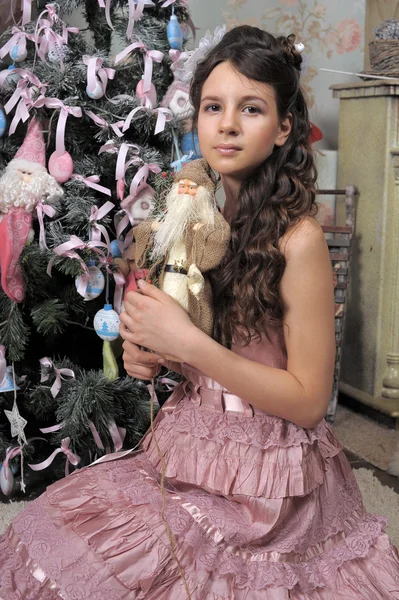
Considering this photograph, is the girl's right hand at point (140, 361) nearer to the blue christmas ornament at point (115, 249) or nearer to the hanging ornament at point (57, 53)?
the blue christmas ornament at point (115, 249)

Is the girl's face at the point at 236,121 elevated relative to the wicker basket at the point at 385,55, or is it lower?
lower

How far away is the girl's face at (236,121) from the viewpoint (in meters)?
1.11

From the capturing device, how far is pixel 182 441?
115 centimetres

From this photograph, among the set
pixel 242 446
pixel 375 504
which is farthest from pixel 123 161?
pixel 375 504

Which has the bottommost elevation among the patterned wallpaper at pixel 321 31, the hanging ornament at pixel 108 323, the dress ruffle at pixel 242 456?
the dress ruffle at pixel 242 456

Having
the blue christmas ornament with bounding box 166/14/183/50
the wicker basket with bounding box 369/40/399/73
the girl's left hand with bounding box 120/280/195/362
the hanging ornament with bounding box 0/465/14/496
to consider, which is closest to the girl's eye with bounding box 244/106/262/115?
the girl's left hand with bounding box 120/280/195/362

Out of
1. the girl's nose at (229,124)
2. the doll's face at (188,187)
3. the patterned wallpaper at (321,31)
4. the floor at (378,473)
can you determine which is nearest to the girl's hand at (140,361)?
the doll's face at (188,187)

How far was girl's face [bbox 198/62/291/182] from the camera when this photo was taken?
111 centimetres

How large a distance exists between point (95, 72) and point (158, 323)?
0.80 metres

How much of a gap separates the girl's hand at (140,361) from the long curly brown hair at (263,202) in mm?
111

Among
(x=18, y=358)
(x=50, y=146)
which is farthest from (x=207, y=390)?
(x=50, y=146)

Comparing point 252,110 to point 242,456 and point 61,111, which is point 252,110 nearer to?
point 242,456

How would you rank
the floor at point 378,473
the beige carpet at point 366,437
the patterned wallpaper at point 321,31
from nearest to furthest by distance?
1. the floor at point 378,473
2. the beige carpet at point 366,437
3. the patterned wallpaper at point 321,31

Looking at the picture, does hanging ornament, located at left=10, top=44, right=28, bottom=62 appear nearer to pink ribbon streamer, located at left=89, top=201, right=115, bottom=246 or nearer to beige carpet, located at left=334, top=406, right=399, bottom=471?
pink ribbon streamer, located at left=89, top=201, right=115, bottom=246
